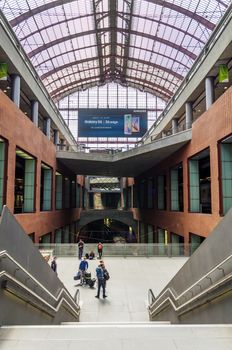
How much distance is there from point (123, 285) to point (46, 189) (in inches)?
601

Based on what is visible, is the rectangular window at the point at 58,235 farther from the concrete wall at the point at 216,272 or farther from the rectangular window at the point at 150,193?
the concrete wall at the point at 216,272

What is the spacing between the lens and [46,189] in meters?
27.3

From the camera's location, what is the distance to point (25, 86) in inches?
876

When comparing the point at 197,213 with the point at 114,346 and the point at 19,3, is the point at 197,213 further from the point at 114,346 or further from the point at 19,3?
the point at 19,3

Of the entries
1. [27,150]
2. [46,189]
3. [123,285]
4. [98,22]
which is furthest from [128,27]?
[123,285]

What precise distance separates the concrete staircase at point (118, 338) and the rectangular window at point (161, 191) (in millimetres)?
28424

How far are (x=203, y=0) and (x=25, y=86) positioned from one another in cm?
1872

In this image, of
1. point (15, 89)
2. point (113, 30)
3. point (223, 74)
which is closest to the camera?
point (223, 74)

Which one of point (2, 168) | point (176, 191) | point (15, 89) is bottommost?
point (176, 191)

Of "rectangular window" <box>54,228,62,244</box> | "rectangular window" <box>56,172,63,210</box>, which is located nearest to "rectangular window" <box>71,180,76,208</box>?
"rectangular window" <box>56,172,63,210</box>

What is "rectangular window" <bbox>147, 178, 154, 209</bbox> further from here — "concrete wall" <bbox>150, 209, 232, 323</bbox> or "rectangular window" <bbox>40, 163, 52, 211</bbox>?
"concrete wall" <bbox>150, 209, 232, 323</bbox>

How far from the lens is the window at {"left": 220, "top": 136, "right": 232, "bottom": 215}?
17.6 meters

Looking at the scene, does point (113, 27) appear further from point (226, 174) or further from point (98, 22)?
point (226, 174)

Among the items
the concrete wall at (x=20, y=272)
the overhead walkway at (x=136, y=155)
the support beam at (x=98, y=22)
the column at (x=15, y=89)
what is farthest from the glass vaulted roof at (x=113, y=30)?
the concrete wall at (x=20, y=272)
